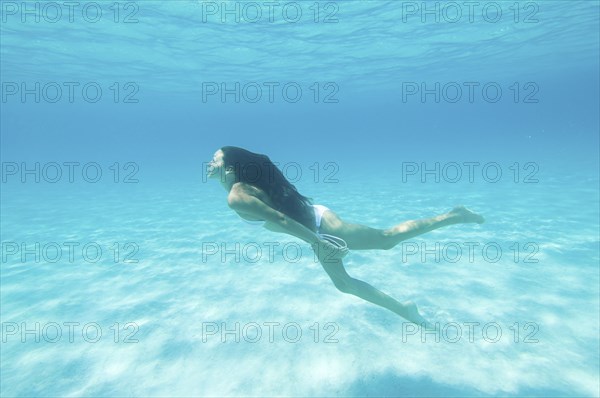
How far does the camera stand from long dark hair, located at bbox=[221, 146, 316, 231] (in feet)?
14.0

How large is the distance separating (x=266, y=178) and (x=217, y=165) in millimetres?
650

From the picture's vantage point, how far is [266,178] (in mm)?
4352

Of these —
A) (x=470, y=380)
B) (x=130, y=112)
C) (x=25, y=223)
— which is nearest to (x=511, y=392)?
(x=470, y=380)

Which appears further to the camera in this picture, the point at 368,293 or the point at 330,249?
the point at 368,293

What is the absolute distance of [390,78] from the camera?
44.8m

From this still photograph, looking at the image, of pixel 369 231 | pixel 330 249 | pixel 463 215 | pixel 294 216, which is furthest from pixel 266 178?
pixel 463 215

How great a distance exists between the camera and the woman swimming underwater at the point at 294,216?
384 cm

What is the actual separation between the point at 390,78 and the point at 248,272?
4287 cm

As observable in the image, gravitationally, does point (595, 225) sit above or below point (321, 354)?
above

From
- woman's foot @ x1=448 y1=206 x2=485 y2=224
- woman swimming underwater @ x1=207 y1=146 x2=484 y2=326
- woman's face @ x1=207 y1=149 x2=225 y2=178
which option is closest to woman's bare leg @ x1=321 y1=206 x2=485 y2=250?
woman swimming underwater @ x1=207 y1=146 x2=484 y2=326

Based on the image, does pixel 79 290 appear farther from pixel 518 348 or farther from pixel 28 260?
pixel 518 348

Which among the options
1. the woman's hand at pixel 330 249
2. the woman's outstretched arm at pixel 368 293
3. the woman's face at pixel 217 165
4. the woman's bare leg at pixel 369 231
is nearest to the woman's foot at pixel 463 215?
the woman's bare leg at pixel 369 231

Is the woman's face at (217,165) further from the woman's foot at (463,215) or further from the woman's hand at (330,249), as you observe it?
the woman's foot at (463,215)

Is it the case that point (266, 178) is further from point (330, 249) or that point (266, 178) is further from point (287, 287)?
point (287, 287)
